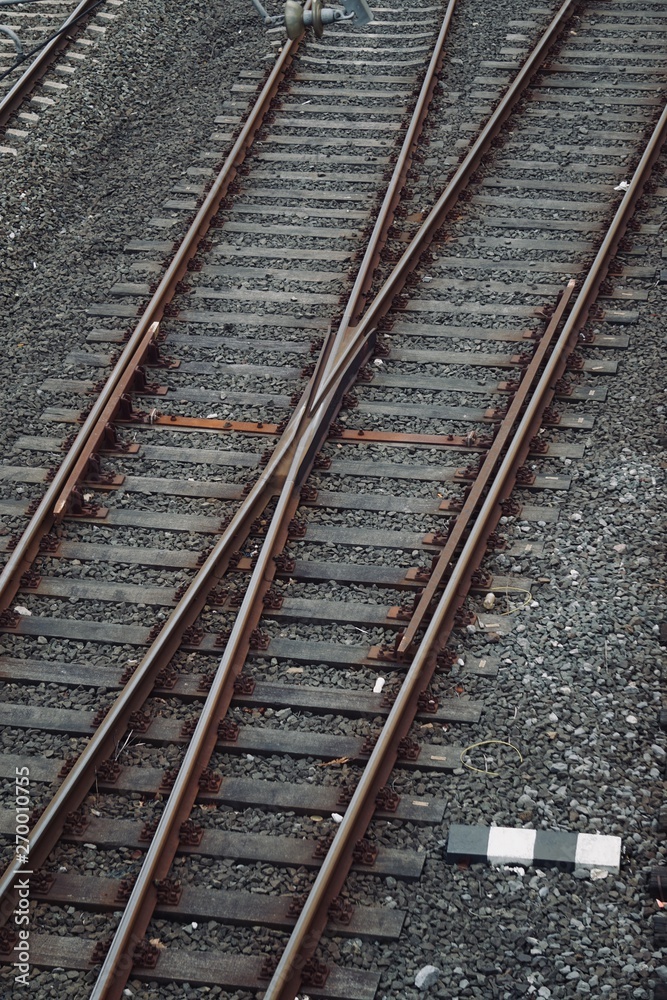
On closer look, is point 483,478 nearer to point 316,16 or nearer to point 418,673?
point 418,673

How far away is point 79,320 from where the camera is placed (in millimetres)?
12094

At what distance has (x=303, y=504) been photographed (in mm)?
9742

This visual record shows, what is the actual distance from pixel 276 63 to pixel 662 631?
32.7ft

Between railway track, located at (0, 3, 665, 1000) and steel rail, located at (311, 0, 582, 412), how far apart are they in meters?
0.04

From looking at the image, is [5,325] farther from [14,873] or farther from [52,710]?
[14,873]

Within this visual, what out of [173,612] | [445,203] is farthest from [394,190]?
[173,612]

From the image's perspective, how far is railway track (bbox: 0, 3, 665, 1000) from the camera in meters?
7.26

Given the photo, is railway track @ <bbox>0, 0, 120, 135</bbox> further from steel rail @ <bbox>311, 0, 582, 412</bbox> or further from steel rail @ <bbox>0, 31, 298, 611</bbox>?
steel rail @ <bbox>311, 0, 582, 412</bbox>

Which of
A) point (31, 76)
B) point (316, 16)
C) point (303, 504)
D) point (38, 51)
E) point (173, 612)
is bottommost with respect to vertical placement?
point (303, 504)

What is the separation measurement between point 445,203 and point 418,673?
21.3 ft

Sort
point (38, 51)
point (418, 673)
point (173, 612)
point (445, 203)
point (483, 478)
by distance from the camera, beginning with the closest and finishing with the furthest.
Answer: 1. point (418, 673)
2. point (173, 612)
3. point (483, 478)
4. point (445, 203)
5. point (38, 51)

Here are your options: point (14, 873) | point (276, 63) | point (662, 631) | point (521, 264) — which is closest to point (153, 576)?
point (14, 873)

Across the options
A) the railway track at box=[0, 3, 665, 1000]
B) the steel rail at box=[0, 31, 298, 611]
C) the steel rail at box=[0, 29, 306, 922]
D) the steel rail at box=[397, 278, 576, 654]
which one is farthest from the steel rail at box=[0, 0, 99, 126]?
the steel rail at box=[397, 278, 576, 654]

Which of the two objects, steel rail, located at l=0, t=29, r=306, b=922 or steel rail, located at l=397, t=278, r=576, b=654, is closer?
steel rail, located at l=0, t=29, r=306, b=922
